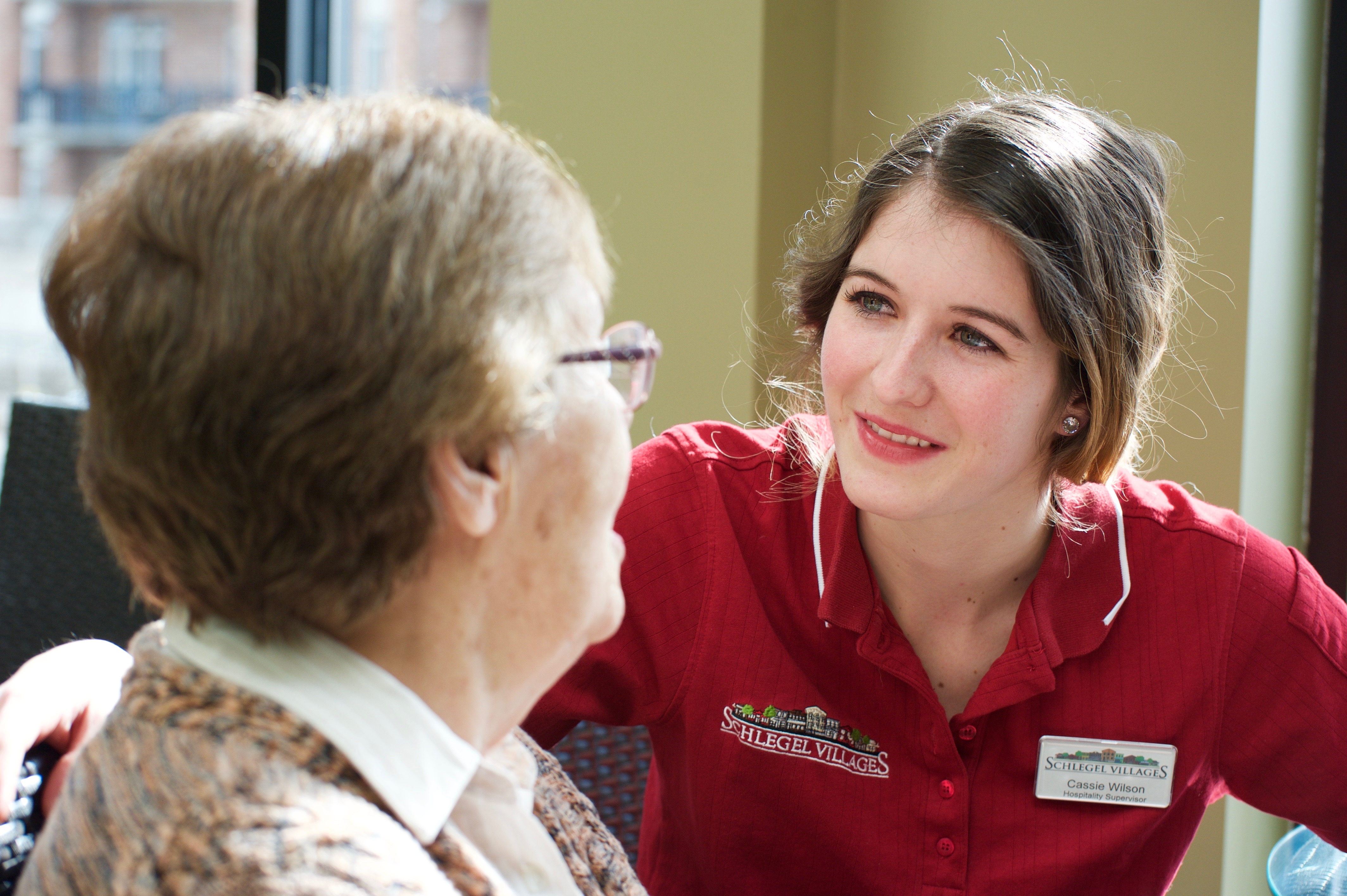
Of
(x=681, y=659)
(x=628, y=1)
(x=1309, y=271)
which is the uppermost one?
(x=628, y=1)

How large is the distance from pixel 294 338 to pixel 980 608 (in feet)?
3.29

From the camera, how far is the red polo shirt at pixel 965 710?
1.26 m

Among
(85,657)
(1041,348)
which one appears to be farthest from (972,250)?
(85,657)

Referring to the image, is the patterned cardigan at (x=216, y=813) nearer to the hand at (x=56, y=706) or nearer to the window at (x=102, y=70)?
the hand at (x=56, y=706)

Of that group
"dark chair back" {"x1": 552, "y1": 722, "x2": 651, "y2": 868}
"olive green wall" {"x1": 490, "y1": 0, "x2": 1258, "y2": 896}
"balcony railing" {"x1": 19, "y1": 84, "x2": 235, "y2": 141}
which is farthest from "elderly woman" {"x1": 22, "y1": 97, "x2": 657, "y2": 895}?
"balcony railing" {"x1": 19, "y1": 84, "x2": 235, "y2": 141}

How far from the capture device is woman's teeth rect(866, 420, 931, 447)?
4.18ft

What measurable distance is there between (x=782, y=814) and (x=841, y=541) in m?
0.34

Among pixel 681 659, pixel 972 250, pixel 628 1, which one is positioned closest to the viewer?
pixel 972 250

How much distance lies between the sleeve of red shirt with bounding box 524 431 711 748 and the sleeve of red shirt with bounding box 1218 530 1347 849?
65 cm

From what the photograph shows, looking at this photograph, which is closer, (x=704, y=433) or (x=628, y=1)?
(x=704, y=433)

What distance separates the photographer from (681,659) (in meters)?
1.34

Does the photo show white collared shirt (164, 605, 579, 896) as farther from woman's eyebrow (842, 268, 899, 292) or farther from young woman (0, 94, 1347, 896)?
woman's eyebrow (842, 268, 899, 292)

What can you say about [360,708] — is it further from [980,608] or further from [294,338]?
[980,608]

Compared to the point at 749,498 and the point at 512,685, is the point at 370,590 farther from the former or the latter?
the point at 749,498
